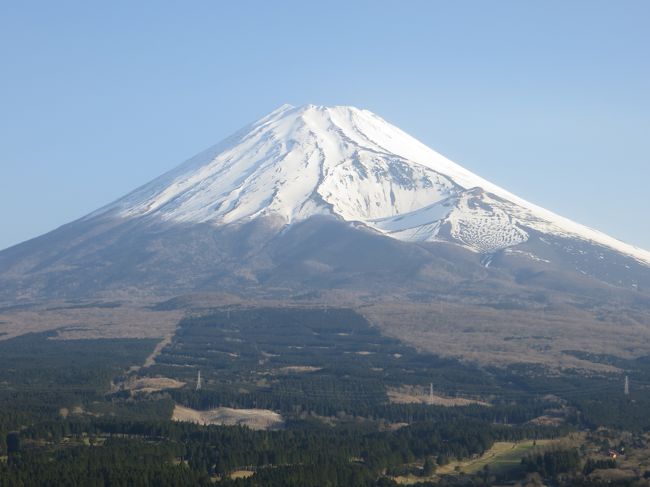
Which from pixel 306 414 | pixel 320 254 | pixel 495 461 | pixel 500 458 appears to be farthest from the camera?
pixel 320 254

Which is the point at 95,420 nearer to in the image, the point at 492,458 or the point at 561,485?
the point at 492,458

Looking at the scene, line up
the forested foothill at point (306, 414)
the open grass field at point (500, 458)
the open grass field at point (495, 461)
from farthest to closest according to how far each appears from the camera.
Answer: the open grass field at point (500, 458) < the open grass field at point (495, 461) < the forested foothill at point (306, 414)

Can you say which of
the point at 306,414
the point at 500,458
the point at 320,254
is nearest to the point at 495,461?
the point at 500,458

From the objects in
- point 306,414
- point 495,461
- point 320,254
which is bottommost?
point 495,461

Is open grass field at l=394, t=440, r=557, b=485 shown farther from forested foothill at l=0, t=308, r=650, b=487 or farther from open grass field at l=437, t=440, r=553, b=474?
forested foothill at l=0, t=308, r=650, b=487

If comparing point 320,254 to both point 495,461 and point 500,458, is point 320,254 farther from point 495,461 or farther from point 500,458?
point 495,461

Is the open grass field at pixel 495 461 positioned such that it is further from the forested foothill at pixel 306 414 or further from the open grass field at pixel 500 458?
the forested foothill at pixel 306 414

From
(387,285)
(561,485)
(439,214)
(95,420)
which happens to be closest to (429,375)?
(95,420)

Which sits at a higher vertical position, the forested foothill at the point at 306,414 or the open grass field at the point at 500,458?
the forested foothill at the point at 306,414

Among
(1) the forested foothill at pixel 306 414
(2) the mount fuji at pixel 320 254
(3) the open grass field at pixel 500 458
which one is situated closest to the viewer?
(1) the forested foothill at pixel 306 414

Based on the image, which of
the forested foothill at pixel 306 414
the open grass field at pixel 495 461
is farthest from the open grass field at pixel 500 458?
the forested foothill at pixel 306 414

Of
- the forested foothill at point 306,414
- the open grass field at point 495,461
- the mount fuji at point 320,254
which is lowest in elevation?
the open grass field at point 495,461
